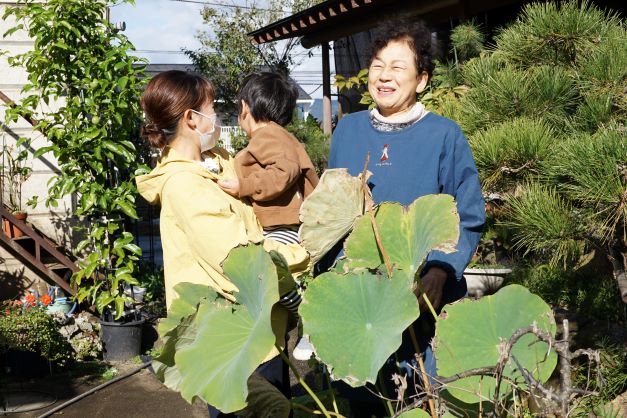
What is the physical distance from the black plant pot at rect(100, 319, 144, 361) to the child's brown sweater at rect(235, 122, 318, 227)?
3.38 metres

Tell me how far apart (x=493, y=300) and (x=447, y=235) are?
0.14m

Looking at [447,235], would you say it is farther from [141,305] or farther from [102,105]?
[141,305]

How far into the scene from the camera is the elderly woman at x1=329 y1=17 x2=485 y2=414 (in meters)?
1.90

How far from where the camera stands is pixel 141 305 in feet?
21.7

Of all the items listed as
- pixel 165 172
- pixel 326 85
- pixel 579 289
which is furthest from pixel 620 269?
pixel 326 85

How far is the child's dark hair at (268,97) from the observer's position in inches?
99.7

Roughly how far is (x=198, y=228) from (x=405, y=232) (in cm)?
72

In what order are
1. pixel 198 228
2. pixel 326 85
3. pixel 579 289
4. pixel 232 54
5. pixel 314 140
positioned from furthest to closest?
pixel 232 54 → pixel 326 85 → pixel 314 140 → pixel 579 289 → pixel 198 228

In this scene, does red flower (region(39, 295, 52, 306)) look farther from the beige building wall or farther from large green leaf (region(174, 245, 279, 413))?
large green leaf (region(174, 245, 279, 413))

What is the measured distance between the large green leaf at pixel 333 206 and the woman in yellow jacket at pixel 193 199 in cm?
47

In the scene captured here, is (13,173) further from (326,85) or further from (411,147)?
(411,147)

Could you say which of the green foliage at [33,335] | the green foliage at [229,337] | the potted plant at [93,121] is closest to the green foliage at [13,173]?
the potted plant at [93,121]

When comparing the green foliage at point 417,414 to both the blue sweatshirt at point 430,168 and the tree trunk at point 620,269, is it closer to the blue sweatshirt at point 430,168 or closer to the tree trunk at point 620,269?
the blue sweatshirt at point 430,168

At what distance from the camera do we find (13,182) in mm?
6207
